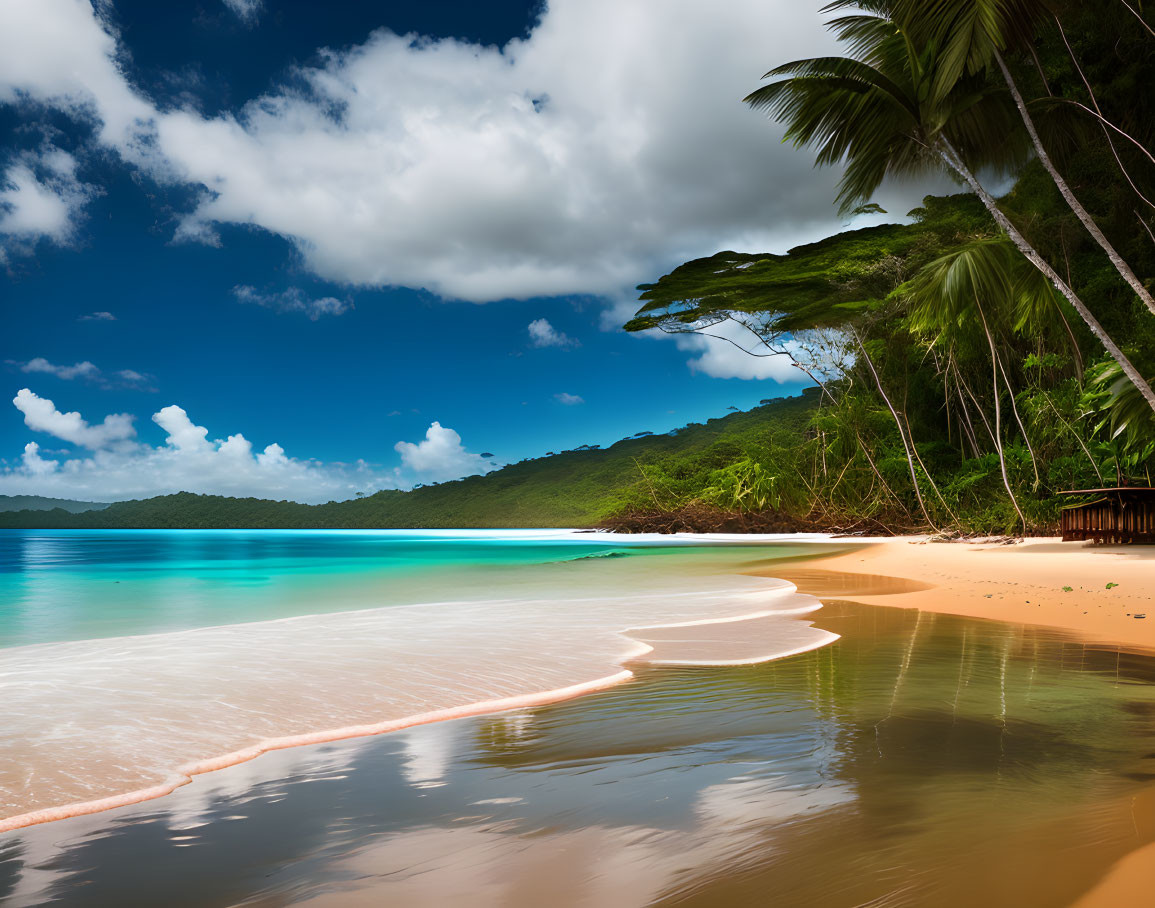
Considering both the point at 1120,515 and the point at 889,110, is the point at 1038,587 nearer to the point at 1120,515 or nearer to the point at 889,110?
the point at 1120,515

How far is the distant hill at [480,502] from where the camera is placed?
62906mm

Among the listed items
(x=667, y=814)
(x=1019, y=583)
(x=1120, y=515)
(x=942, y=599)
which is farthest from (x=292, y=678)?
(x=1120, y=515)

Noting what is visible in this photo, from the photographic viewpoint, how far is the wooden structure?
36.9ft

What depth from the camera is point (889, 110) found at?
10852mm

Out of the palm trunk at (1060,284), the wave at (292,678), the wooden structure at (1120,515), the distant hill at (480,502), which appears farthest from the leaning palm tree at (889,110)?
the distant hill at (480,502)

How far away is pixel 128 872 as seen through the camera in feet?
6.48

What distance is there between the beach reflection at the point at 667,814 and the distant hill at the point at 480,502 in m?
47.1

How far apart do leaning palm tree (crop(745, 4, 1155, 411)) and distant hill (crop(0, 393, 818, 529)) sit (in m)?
37.8

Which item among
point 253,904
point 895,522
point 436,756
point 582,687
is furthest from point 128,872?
point 895,522

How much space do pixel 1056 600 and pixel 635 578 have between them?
622cm

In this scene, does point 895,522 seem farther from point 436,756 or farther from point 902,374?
point 436,756

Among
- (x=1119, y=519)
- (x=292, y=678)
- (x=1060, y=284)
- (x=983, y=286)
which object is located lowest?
(x=292, y=678)

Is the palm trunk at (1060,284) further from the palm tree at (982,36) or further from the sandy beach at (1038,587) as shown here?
the sandy beach at (1038,587)

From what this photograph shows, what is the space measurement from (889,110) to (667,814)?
37.7 ft
